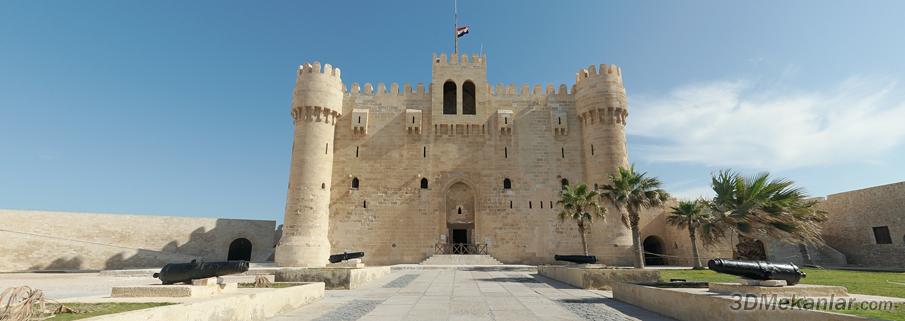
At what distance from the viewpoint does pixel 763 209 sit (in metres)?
13.6

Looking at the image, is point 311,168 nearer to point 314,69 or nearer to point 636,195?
point 314,69

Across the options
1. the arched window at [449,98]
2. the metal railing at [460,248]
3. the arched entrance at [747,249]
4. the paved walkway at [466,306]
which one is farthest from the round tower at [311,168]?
the arched entrance at [747,249]

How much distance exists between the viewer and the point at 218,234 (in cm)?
2533

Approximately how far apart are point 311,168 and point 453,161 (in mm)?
8829

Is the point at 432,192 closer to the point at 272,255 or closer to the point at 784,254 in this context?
the point at 272,255

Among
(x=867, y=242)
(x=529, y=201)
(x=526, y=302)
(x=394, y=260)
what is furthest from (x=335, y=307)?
(x=867, y=242)

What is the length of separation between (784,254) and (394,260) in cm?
2097

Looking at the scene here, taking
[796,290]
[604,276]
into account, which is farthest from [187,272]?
[604,276]

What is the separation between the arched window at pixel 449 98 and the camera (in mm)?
28969

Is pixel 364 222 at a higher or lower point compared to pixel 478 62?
lower

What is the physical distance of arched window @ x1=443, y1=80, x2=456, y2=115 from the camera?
95.0ft

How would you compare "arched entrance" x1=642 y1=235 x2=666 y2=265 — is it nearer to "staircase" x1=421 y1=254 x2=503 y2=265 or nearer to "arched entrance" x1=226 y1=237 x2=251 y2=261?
"staircase" x1=421 y1=254 x2=503 y2=265

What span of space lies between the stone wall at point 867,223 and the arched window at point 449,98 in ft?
74.0

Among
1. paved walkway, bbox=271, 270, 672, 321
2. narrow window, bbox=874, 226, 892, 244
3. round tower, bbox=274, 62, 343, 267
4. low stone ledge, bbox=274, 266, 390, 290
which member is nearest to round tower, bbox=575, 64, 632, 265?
narrow window, bbox=874, 226, 892, 244
